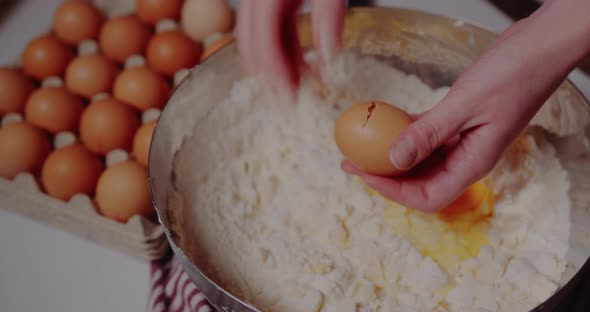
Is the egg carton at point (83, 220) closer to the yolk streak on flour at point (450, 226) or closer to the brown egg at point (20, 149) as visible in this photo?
the brown egg at point (20, 149)

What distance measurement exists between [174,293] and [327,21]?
0.65 meters

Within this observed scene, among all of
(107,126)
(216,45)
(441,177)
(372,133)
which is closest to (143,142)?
(107,126)

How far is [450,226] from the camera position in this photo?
104cm

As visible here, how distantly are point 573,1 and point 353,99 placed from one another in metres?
0.51

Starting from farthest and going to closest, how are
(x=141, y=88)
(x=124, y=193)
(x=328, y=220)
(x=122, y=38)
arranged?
(x=122, y=38) → (x=141, y=88) → (x=124, y=193) → (x=328, y=220)

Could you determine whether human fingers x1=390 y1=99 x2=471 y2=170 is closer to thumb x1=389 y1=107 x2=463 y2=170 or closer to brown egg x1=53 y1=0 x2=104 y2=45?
thumb x1=389 y1=107 x2=463 y2=170

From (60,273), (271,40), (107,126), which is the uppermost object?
(271,40)

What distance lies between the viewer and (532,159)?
3.65 feet

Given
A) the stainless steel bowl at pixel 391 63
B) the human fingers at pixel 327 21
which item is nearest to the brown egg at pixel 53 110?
the stainless steel bowl at pixel 391 63

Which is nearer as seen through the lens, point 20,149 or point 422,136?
point 422,136

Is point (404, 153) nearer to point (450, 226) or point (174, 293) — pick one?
point (450, 226)

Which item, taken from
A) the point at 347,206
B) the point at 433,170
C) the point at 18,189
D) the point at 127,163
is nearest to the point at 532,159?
the point at 433,170

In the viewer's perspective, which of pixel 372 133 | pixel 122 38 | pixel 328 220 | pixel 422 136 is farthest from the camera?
pixel 122 38

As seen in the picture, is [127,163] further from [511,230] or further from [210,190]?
[511,230]
